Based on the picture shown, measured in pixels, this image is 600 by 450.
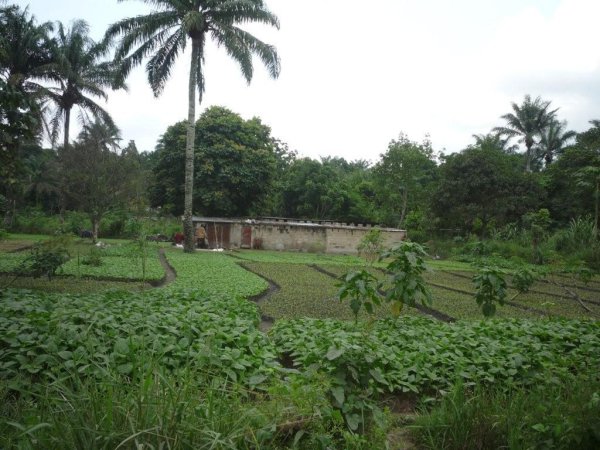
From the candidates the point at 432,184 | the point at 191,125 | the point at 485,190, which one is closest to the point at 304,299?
the point at 191,125

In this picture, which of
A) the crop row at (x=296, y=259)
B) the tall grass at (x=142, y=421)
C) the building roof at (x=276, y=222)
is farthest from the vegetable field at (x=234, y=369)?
the building roof at (x=276, y=222)

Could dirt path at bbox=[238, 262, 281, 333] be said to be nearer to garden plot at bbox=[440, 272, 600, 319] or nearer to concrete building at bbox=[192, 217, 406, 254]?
garden plot at bbox=[440, 272, 600, 319]

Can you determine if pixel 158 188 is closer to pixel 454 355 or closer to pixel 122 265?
pixel 122 265

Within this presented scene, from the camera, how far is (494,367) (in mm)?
4137

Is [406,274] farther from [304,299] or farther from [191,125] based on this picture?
[191,125]

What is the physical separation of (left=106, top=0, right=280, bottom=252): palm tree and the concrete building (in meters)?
7.47

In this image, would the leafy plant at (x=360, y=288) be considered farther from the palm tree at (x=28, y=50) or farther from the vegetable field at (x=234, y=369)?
the palm tree at (x=28, y=50)

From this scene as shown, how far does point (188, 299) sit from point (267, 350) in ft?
8.53

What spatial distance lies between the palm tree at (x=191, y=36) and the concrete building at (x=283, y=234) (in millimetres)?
7472

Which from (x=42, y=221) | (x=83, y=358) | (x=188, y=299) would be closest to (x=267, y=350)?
(x=83, y=358)

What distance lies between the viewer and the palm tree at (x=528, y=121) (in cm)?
4112

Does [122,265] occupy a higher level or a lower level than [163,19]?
lower

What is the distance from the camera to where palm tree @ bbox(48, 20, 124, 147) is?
25.7m

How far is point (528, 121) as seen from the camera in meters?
41.2
